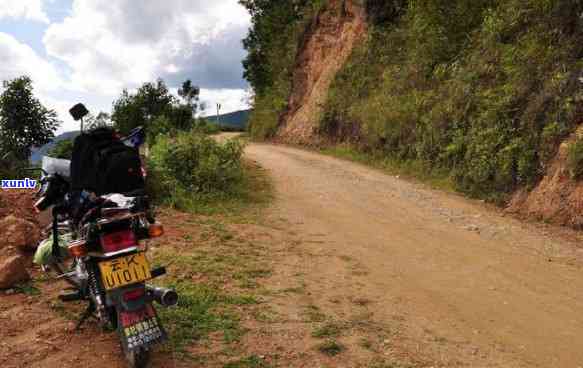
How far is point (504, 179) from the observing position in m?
10.3

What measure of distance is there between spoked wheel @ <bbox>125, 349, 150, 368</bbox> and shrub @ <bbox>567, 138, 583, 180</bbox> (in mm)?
7451

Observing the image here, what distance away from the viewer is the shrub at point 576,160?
847 centimetres

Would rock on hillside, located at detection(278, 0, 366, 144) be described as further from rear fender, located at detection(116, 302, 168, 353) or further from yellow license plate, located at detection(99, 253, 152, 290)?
rear fender, located at detection(116, 302, 168, 353)

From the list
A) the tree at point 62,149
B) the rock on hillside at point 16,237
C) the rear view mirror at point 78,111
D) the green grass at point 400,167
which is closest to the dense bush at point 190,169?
the tree at point 62,149

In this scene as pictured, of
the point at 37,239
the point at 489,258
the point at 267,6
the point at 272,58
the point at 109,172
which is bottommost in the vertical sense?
the point at 489,258

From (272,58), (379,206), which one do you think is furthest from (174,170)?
(272,58)

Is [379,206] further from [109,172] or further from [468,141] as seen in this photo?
[109,172]

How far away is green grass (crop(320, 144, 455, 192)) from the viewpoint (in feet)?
40.7

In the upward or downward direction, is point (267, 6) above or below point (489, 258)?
above

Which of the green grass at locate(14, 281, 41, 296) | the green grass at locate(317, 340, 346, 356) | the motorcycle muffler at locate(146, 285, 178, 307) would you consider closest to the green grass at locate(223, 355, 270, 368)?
the green grass at locate(317, 340, 346, 356)

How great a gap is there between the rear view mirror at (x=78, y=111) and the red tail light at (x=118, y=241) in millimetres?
1045

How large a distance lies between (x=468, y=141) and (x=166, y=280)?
844 cm

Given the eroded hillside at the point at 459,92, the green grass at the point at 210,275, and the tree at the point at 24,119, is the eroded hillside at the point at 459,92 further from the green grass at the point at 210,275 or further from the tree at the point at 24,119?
the tree at the point at 24,119

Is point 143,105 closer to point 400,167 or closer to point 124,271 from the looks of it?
point 400,167
